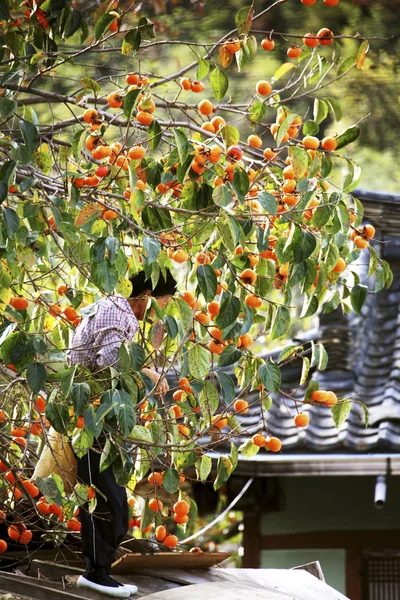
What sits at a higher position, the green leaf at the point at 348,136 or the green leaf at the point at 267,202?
the green leaf at the point at 348,136

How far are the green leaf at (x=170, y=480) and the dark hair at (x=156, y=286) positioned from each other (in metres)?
0.69

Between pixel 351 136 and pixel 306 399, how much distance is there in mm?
789

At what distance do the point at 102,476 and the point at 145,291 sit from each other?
68cm

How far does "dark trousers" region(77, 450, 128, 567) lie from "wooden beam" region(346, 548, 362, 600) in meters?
3.14

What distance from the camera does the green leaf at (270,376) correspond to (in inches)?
110

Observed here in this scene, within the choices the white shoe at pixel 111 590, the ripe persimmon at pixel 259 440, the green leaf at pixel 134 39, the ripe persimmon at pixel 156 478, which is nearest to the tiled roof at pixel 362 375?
the ripe persimmon at pixel 259 440

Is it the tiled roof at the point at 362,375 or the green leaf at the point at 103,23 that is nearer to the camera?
the green leaf at the point at 103,23

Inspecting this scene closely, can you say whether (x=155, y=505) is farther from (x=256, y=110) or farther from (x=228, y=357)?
(x=256, y=110)

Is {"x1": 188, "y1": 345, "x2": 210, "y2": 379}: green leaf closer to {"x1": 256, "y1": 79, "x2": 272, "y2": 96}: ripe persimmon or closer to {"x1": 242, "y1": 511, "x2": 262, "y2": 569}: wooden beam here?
{"x1": 256, "y1": 79, "x2": 272, "y2": 96}: ripe persimmon

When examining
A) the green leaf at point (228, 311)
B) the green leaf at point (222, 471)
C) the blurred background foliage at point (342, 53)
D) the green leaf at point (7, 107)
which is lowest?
the green leaf at point (222, 471)

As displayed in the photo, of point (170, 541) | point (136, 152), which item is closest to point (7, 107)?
point (136, 152)

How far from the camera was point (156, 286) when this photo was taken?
3279 millimetres

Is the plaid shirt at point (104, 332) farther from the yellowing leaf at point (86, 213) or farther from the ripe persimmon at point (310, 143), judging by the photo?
the ripe persimmon at point (310, 143)

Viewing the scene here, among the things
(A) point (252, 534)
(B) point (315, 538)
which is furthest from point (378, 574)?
(A) point (252, 534)
